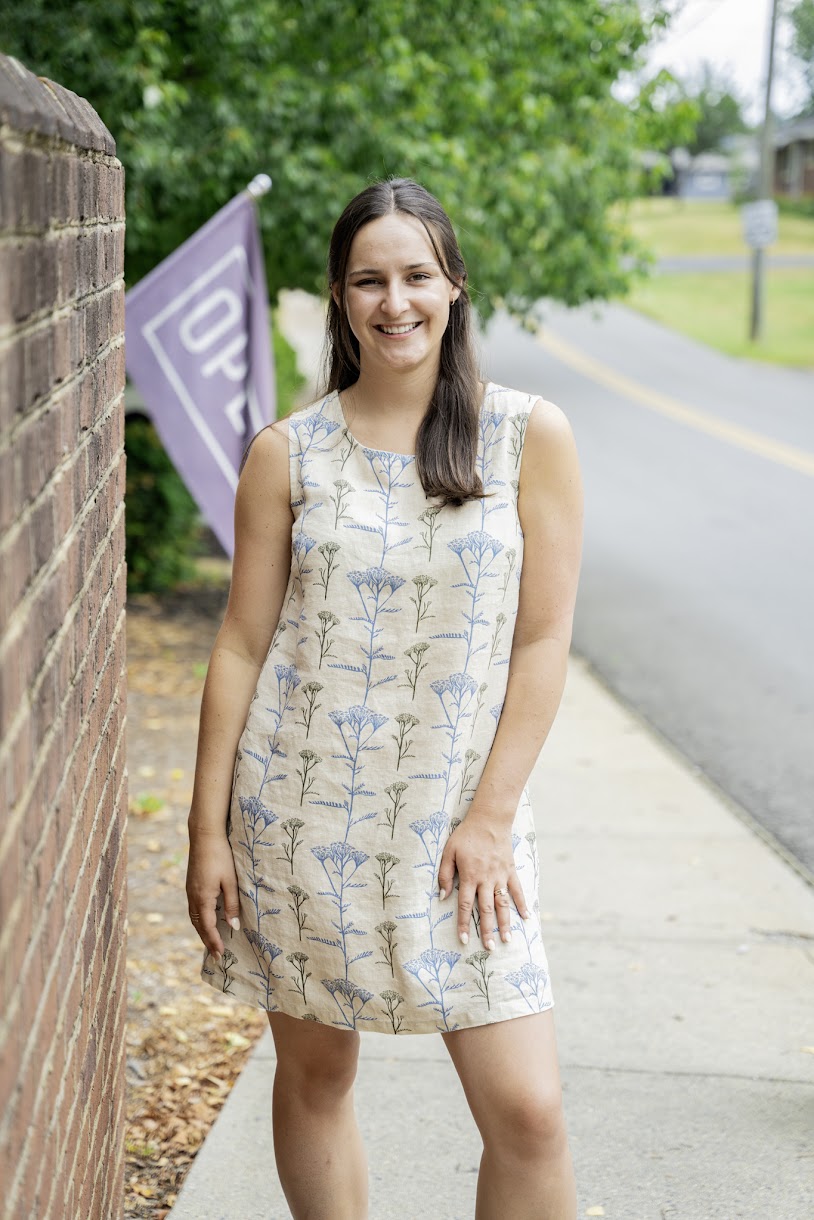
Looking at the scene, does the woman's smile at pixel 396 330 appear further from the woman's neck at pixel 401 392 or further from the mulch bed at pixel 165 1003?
the mulch bed at pixel 165 1003

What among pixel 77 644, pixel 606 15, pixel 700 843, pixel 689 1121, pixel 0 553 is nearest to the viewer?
pixel 0 553

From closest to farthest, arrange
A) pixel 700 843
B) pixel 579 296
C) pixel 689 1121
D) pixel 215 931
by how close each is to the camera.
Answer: pixel 215 931 → pixel 689 1121 → pixel 700 843 → pixel 579 296

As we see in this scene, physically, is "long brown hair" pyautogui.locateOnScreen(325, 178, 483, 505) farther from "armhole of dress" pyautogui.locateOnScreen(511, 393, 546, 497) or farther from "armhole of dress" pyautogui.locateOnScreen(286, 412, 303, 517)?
"armhole of dress" pyautogui.locateOnScreen(286, 412, 303, 517)

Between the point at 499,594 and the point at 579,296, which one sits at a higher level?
the point at 499,594

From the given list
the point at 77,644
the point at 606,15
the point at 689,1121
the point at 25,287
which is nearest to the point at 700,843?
the point at 689,1121

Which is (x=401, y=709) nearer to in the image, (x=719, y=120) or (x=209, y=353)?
(x=209, y=353)

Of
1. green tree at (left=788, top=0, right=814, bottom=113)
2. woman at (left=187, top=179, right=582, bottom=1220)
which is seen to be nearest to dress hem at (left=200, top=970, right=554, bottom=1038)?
woman at (left=187, top=179, right=582, bottom=1220)

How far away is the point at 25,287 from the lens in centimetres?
157

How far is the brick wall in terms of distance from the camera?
5.05 ft

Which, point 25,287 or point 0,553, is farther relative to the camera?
point 25,287

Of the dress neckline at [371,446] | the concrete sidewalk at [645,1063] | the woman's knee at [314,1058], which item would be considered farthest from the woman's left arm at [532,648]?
the concrete sidewalk at [645,1063]

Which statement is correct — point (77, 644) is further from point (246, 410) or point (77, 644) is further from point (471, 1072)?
point (246, 410)

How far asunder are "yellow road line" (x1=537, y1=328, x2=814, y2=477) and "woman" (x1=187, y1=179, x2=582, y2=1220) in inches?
518

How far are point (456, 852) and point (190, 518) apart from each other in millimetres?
8531
